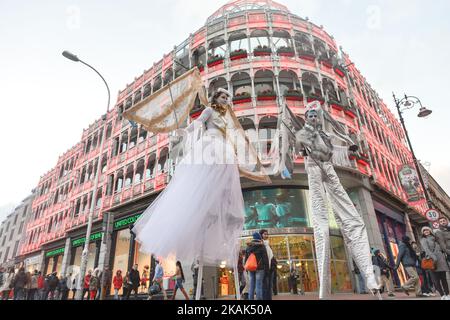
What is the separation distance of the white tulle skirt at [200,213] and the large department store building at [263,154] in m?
9.43

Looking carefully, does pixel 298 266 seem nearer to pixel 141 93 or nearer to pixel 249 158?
pixel 249 158

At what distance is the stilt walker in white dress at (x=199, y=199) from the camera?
3.44m

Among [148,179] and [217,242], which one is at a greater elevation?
[148,179]

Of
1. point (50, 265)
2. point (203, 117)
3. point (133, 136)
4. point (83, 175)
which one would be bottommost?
point (203, 117)

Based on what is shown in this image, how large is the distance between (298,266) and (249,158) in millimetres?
10875

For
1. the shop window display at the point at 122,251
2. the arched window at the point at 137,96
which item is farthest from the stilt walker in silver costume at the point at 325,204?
the arched window at the point at 137,96

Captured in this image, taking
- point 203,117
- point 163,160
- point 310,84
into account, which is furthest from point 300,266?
point 310,84

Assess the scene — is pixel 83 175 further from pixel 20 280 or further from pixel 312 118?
pixel 312 118

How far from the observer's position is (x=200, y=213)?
350 cm

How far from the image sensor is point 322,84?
20062 millimetres

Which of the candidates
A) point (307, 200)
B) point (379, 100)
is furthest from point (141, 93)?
point (379, 100)

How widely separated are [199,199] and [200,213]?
0.19m

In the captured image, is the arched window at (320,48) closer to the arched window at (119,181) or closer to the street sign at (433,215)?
the street sign at (433,215)

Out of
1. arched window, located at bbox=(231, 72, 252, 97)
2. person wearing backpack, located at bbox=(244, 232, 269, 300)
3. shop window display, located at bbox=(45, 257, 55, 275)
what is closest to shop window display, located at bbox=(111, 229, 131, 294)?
shop window display, located at bbox=(45, 257, 55, 275)
